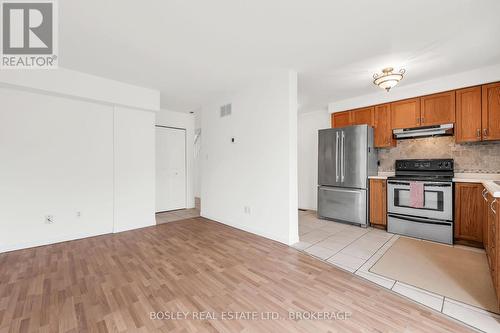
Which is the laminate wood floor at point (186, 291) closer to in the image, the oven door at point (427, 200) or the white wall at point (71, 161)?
the white wall at point (71, 161)

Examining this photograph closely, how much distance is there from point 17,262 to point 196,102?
383cm

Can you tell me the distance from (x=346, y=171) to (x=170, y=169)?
4225mm

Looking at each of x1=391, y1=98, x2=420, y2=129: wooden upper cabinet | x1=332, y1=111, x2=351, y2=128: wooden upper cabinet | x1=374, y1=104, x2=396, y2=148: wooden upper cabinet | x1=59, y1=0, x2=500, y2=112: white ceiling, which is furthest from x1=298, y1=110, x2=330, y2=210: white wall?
x1=59, y1=0, x2=500, y2=112: white ceiling

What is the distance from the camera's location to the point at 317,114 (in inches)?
211

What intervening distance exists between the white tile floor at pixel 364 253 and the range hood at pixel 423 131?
183 centimetres

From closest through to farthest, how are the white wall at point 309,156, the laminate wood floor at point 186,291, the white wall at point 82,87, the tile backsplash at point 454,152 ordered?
1. the laminate wood floor at point 186,291
2. the white wall at point 82,87
3. the tile backsplash at point 454,152
4. the white wall at point 309,156

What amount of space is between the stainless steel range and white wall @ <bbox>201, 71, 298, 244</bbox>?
1.92 m

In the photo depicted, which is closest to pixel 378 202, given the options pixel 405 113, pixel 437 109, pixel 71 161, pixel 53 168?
pixel 405 113

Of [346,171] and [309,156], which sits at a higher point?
[309,156]

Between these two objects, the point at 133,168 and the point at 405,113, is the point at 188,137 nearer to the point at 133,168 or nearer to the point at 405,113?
the point at 133,168

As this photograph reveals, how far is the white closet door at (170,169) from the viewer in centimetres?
525

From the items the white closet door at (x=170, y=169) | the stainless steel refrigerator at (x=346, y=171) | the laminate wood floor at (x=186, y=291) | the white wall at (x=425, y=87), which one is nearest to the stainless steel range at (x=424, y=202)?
the stainless steel refrigerator at (x=346, y=171)

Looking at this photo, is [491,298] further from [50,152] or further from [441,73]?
[50,152]

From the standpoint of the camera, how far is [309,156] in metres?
5.54
